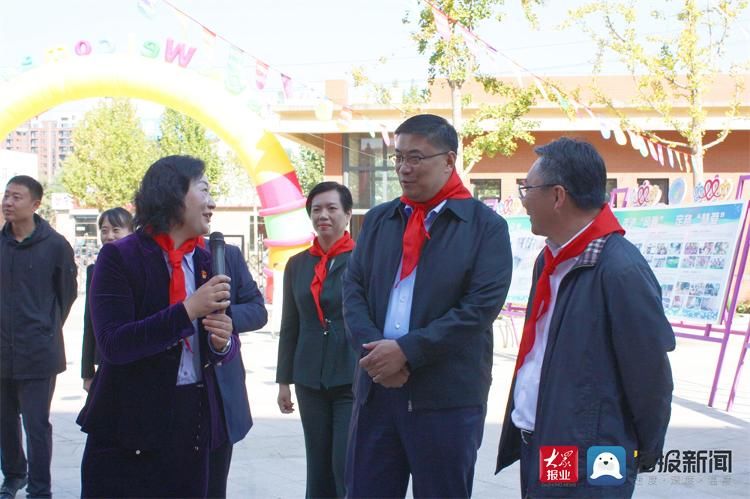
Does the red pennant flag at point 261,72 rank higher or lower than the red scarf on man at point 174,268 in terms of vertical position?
higher

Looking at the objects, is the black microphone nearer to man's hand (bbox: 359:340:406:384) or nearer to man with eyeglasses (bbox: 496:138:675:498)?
man's hand (bbox: 359:340:406:384)

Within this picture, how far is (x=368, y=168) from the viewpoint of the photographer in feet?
78.3

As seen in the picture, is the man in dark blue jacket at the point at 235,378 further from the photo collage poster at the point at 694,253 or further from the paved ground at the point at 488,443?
the photo collage poster at the point at 694,253

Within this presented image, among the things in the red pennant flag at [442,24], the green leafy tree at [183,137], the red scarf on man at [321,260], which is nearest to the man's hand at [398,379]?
the red scarf on man at [321,260]

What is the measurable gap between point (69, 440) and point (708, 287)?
572 cm

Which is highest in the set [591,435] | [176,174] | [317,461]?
[176,174]

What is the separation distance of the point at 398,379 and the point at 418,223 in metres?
0.60

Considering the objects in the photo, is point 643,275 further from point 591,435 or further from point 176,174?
point 176,174

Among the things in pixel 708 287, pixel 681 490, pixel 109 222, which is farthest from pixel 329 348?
pixel 708 287

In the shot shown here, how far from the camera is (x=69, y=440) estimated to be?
6922mm

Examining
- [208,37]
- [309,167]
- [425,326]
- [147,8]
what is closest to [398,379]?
[425,326]

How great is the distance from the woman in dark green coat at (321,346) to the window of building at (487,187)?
731 inches

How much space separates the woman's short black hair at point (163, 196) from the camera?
3143mm

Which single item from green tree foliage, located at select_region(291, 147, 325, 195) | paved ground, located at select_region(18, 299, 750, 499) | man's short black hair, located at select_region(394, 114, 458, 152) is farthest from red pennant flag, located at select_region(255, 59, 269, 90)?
green tree foliage, located at select_region(291, 147, 325, 195)
